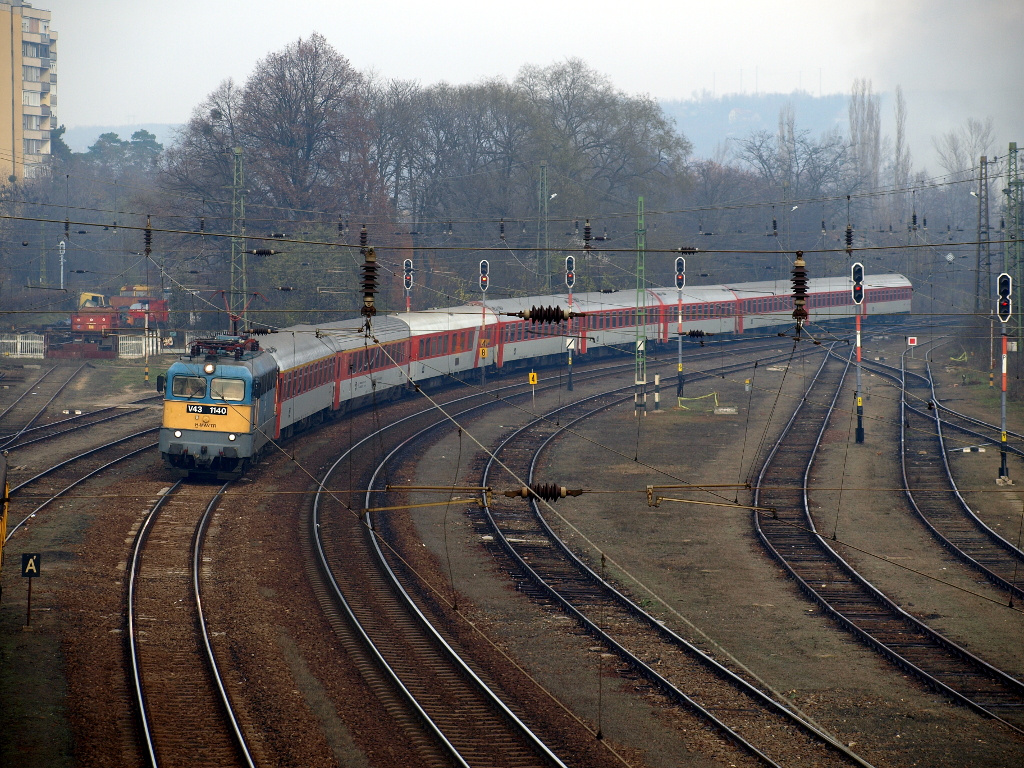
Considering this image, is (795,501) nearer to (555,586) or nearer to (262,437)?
(555,586)

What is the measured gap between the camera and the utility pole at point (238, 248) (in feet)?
144

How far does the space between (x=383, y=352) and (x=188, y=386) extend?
515 inches

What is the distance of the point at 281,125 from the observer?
200 feet

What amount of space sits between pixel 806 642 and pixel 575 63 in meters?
67.5

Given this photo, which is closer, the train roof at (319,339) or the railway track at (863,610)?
the railway track at (863,610)

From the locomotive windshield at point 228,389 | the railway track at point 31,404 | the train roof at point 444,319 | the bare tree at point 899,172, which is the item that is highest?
the bare tree at point 899,172

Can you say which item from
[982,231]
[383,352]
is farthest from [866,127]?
[383,352]

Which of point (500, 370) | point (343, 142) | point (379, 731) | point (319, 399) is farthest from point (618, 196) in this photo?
point (379, 731)

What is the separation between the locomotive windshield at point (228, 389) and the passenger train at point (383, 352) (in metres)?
0.02

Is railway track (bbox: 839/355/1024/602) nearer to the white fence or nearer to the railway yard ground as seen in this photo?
the railway yard ground

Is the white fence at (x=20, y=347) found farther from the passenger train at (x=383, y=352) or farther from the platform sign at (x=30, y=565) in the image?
the platform sign at (x=30, y=565)

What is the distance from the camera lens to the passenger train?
25938mm

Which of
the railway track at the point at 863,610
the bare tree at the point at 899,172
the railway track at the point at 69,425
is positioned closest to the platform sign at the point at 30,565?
the railway track at the point at 863,610

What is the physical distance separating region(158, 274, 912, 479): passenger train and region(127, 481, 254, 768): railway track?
293cm
